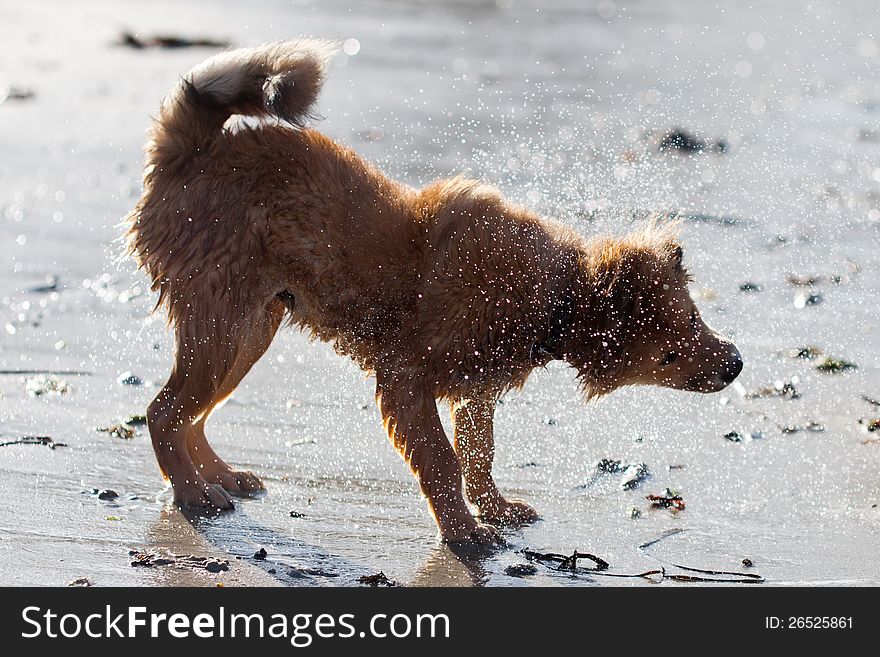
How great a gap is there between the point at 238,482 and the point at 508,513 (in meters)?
1.16

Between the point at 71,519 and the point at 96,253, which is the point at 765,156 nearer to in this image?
the point at 96,253

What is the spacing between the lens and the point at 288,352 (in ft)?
23.2

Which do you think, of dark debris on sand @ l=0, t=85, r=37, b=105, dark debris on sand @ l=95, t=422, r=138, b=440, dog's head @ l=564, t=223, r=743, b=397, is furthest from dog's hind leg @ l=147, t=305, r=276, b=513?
dark debris on sand @ l=0, t=85, r=37, b=105

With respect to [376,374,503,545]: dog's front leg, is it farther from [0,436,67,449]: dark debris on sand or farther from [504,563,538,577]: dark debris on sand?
[0,436,67,449]: dark debris on sand

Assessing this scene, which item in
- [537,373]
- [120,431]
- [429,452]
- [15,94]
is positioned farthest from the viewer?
[15,94]

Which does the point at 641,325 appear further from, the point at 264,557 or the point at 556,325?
the point at 264,557

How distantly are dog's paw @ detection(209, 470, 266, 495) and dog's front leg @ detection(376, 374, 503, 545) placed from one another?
0.67 metres

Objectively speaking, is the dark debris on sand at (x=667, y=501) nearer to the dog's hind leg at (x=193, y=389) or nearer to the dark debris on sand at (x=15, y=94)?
the dog's hind leg at (x=193, y=389)

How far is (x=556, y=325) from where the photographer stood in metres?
5.30

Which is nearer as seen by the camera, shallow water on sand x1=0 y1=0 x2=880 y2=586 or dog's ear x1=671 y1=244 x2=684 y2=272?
shallow water on sand x1=0 y1=0 x2=880 y2=586

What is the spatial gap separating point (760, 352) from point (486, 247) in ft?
7.93

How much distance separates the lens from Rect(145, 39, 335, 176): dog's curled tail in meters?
5.31

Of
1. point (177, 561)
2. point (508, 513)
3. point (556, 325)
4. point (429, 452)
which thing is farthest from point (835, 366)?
point (177, 561)
